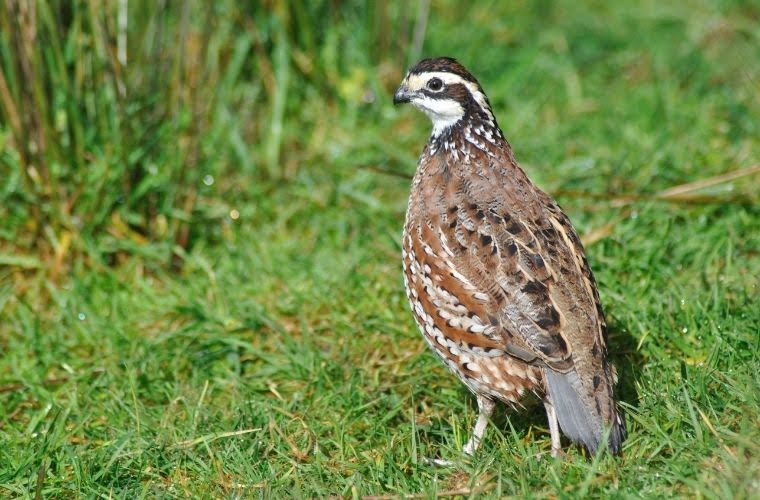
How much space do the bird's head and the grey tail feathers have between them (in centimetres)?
142

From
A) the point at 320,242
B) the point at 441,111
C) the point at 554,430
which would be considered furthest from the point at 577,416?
the point at 320,242

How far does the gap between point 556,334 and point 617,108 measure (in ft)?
11.9

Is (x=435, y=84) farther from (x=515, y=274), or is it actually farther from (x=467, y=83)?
(x=515, y=274)

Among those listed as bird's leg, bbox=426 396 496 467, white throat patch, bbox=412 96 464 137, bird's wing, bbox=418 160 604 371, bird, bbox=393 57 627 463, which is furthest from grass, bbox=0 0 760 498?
white throat patch, bbox=412 96 464 137

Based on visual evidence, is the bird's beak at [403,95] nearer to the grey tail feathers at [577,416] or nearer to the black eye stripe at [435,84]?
the black eye stripe at [435,84]

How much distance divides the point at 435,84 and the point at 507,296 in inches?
51.5

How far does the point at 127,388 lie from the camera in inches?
204

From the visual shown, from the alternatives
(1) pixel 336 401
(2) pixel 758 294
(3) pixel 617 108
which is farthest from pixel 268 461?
(3) pixel 617 108

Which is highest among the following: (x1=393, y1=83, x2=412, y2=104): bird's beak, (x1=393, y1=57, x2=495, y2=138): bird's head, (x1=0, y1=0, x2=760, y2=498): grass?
(x1=393, y1=57, x2=495, y2=138): bird's head

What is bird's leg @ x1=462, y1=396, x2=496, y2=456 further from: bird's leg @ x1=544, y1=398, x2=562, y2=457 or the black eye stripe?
the black eye stripe

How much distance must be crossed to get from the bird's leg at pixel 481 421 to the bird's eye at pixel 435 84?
5.08 ft

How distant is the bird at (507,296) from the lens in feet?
13.6

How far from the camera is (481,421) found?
14.8ft

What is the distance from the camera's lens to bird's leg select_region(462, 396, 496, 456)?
4.41 metres
